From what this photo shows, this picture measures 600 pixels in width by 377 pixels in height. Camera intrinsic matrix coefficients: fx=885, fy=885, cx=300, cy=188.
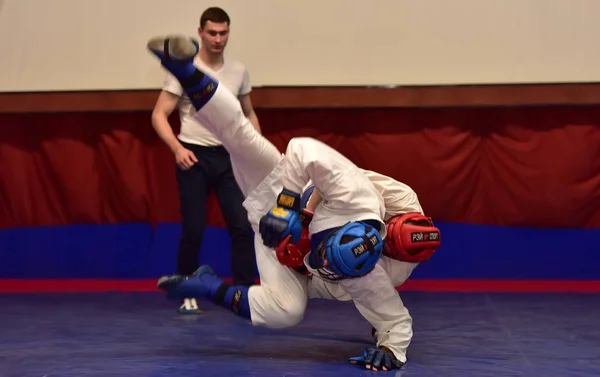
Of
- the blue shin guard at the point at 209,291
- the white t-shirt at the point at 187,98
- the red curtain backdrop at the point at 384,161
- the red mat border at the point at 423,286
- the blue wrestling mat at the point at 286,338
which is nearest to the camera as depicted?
the blue wrestling mat at the point at 286,338

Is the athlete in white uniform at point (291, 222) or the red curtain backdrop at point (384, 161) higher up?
the red curtain backdrop at point (384, 161)

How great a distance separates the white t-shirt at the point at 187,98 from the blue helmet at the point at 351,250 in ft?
5.41

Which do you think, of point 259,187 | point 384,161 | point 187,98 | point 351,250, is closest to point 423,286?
point 384,161

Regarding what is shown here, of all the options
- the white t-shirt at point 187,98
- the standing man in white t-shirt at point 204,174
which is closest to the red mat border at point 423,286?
the standing man in white t-shirt at point 204,174

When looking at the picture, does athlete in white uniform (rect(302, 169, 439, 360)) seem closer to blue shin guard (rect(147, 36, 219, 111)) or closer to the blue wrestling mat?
the blue wrestling mat

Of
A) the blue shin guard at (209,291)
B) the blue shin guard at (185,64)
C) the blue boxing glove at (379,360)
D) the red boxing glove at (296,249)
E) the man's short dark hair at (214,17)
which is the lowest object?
the blue boxing glove at (379,360)

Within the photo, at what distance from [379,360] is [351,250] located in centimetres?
50

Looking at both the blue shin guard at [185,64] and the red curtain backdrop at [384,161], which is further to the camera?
the red curtain backdrop at [384,161]

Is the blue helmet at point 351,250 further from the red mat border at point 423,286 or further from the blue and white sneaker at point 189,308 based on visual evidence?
the red mat border at point 423,286

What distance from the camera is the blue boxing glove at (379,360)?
142 inches

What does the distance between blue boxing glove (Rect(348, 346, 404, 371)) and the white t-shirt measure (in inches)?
71.5

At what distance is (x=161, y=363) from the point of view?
3732mm

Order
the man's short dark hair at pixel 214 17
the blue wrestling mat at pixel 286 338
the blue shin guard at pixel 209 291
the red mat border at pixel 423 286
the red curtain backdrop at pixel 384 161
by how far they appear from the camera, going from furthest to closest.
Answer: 1. the red curtain backdrop at pixel 384 161
2. the red mat border at pixel 423 286
3. the man's short dark hair at pixel 214 17
4. the blue shin guard at pixel 209 291
5. the blue wrestling mat at pixel 286 338

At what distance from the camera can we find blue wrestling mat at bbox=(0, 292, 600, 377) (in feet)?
12.0
